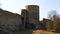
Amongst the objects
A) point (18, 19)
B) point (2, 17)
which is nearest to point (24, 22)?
point (18, 19)

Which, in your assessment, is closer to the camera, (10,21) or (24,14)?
(10,21)

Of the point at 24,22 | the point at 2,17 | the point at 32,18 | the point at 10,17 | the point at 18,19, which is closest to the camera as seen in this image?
the point at 2,17

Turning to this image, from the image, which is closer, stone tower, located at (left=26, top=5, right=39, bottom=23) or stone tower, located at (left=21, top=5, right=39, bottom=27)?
stone tower, located at (left=21, top=5, right=39, bottom=27)

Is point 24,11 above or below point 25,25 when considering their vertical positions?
above

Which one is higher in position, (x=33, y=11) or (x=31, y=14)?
(x=33, y=11)

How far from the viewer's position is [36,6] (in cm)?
4022

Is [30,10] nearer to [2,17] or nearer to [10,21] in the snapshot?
[10,21]

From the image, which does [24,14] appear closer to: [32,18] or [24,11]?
[24,11]

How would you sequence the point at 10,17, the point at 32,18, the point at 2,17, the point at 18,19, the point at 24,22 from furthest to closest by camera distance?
1. the point at 32,18
2. the point at 24,22
3. the point at 18,19
4. the point at 10,17
5. the point at 2,17

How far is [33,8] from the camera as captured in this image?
40062 millimetres

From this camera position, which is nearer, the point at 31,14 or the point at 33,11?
the point at 31,14

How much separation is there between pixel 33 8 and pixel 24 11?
4.08 metres

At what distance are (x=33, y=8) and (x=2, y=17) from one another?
15.8 meters

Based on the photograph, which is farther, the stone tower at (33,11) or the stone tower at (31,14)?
the stone tower at (33,11)
